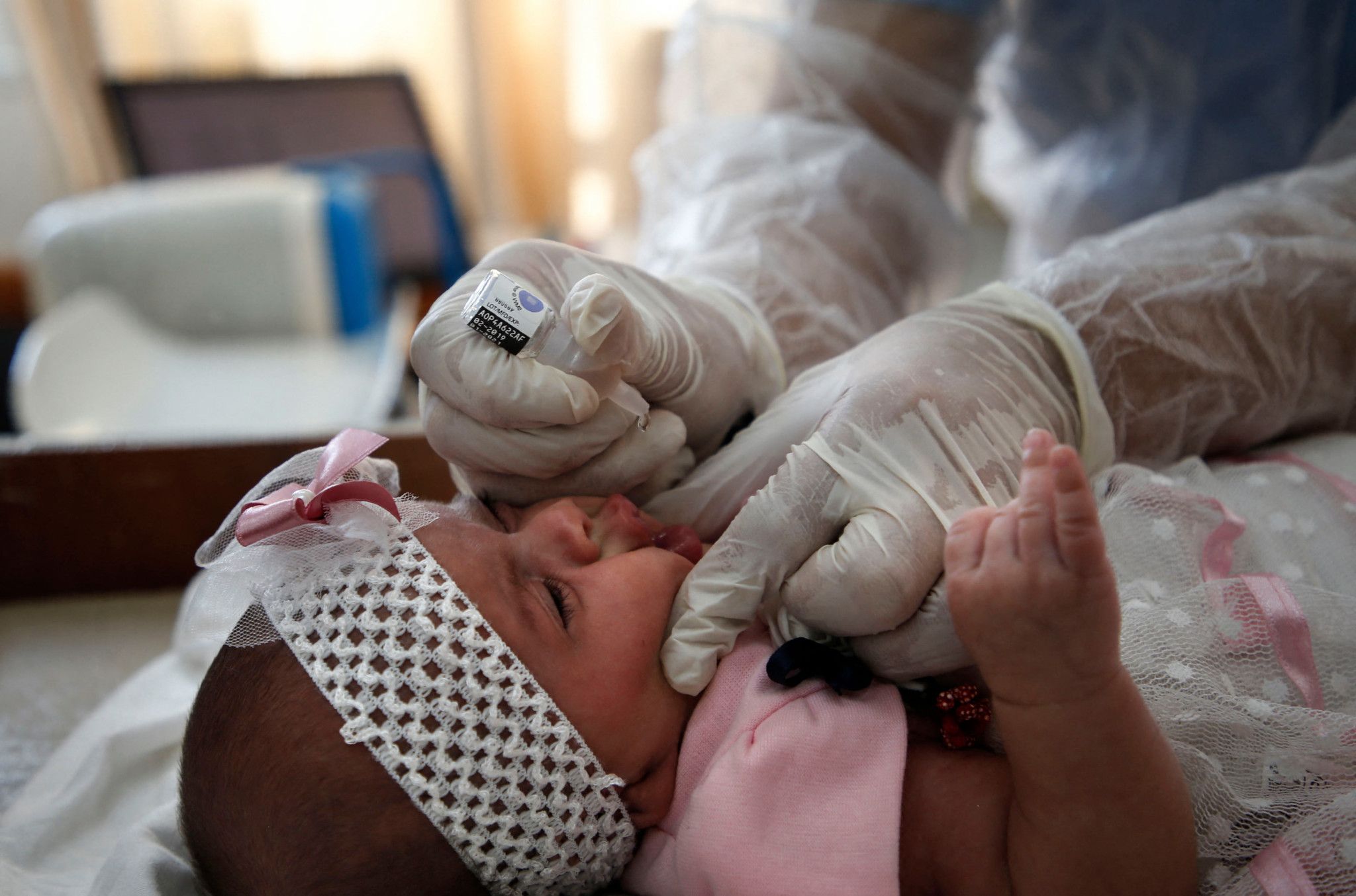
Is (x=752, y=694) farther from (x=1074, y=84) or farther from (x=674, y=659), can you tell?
(x=1074, y=84)

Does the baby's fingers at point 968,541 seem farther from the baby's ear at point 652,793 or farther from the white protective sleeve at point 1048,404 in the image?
the baby's ear at point 652,793

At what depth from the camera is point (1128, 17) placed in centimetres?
125

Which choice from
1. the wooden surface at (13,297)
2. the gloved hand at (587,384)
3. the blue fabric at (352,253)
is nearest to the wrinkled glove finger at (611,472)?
the gloved hand at (587,384)

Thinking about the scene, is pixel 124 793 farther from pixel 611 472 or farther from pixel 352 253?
pixel 352 253

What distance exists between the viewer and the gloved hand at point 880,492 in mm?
727

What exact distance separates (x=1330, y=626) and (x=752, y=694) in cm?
47

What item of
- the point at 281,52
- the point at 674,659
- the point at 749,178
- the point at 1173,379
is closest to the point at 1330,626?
the point at 1173,379

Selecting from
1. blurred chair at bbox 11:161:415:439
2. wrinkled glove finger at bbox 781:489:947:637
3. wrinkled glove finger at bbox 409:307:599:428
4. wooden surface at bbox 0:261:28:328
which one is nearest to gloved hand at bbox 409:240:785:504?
wrinkled glove finger at bbox 409:307:599:428

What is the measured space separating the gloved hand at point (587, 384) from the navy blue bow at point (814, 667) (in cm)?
22

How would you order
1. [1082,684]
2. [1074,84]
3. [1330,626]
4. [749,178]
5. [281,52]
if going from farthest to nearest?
[281,52]
[1074,84]
[749,178]
[1330,626]
[1082,684]

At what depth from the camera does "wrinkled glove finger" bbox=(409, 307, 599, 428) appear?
76 cm

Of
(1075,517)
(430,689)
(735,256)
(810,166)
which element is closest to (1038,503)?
(1075,517)

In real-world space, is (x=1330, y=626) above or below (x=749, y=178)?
below

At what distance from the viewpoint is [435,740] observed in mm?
719
